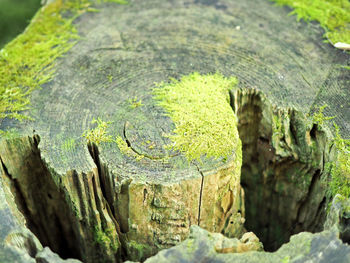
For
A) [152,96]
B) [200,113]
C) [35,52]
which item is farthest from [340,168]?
[35,52]

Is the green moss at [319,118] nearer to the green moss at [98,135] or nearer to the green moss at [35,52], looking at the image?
the green moss at [98,135]

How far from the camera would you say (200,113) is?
2.90 metres

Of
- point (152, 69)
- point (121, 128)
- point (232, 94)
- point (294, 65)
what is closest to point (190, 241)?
point (121, 128)

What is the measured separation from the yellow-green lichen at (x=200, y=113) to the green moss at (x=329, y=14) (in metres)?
1.12

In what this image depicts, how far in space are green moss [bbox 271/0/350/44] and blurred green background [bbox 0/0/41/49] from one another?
339cm

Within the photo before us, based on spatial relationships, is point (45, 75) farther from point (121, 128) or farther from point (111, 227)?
point (111, 227)

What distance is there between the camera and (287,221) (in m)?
3.34

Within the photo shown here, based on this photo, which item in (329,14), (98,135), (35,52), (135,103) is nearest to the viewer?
(98,135)

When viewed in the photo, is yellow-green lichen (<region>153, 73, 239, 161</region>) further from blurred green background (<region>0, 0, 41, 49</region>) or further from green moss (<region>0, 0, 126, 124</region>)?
blurred green background (<region>0, 0, 41, 49</region>)

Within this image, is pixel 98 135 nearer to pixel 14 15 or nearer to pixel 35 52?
pixel 35 52

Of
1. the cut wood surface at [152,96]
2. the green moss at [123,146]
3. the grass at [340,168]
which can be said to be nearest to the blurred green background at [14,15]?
the cut wood surface at [152,96]

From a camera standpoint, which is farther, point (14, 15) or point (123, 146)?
point (14, 15)

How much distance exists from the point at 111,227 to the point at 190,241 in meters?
0.79

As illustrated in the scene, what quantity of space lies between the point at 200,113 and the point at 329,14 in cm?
181
